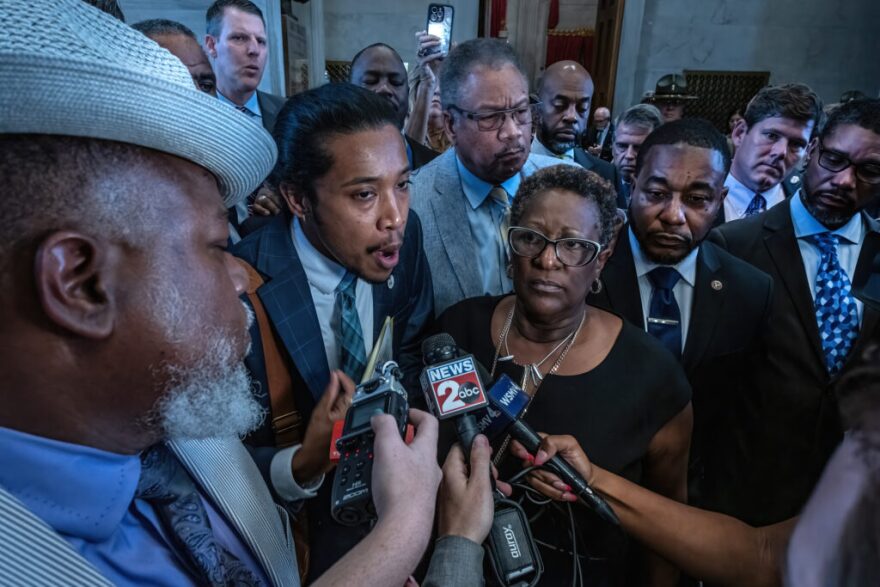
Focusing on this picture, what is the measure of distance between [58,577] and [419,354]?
125cm

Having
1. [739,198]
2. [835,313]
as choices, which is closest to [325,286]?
[835,313]

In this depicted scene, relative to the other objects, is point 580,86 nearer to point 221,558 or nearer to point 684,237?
point 684,237

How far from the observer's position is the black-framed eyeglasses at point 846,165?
7.16 ft

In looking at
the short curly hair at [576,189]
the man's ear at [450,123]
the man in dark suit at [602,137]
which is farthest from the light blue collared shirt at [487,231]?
the man in dark suit at [602,137]

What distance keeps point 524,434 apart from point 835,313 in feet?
5.62

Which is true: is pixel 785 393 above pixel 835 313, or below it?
below

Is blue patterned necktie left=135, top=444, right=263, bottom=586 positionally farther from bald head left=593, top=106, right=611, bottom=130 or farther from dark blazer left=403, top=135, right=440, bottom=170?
bald head left=593, top=106, right=611, bottom=130

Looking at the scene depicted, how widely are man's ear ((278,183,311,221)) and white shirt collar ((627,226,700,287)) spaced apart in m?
1.30

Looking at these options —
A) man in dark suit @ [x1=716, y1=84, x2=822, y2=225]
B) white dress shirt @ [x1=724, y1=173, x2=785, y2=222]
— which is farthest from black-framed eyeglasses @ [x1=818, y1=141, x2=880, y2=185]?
white dress shirt @ [x1=724, y1=173, x2=785, y2=222]

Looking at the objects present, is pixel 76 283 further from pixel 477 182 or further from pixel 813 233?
pixel 813 233

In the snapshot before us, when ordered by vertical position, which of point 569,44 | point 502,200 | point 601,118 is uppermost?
point 569,44

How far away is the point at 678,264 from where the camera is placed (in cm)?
196

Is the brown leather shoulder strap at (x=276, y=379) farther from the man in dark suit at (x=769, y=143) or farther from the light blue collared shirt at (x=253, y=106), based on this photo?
the man in dark suit at (x=769, y=143)

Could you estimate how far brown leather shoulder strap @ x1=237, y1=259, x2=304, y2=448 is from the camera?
1407mm
